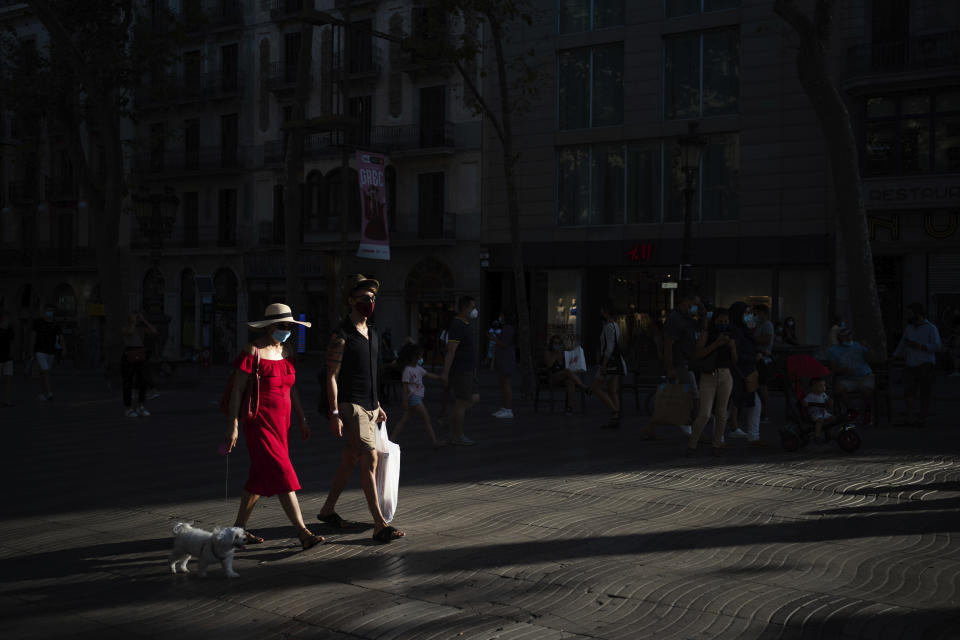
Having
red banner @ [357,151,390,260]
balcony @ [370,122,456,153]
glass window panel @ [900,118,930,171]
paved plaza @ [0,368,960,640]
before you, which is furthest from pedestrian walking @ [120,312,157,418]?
balcony @ [370,122,456,153]

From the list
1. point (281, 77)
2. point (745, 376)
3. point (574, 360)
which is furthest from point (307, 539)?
point (281, 77)

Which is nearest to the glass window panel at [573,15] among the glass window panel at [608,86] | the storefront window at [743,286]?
the glass window panel at [608,86]

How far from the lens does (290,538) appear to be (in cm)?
699

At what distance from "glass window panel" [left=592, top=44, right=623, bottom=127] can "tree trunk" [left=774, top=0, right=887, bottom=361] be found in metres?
15.7

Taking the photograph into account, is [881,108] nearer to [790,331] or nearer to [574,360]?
[790,331]

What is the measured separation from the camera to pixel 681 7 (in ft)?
103

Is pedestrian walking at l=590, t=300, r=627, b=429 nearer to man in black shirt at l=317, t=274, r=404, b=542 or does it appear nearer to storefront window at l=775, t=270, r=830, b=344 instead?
man in black shirt at l=317, t=274, r=404, b=542

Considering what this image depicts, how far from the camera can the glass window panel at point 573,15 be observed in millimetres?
33219

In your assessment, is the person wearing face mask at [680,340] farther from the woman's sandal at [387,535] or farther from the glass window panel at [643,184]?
the glass window panel at [643,184]

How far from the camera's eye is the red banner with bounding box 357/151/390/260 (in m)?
22.3

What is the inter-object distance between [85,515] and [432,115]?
3145 centimetres

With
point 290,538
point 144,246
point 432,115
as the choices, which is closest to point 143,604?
point 290,538

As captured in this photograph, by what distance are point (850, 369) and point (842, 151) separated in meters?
5.53

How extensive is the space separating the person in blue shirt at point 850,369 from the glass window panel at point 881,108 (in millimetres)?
16954
